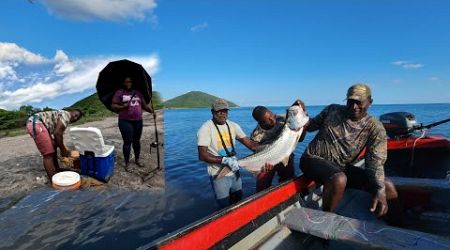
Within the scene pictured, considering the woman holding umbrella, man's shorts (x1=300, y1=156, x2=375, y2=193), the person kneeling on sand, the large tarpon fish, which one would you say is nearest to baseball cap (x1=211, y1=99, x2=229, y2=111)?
the large tarpon fish

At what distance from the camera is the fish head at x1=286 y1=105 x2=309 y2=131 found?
494cm

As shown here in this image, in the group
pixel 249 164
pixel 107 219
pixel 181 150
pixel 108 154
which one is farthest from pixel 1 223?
pixel 181 150

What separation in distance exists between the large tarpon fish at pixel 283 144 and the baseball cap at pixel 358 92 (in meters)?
0.73

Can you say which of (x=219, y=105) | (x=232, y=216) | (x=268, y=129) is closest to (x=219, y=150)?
(x=219, y=105)

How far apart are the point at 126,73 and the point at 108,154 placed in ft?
7.64

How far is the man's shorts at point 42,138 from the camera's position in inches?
293

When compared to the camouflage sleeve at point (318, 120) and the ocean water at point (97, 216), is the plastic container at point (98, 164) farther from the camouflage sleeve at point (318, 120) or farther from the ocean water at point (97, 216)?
the camouflage sleeve at point (318, 120)

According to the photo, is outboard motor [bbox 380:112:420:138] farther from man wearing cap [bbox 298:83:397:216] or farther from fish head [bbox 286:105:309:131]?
fish head [bbox 286:105:309:131]

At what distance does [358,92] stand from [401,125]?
5.03 meters

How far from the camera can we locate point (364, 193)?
6.09 m

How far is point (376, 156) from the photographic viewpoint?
4.84m

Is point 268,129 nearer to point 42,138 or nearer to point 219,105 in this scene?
point 219,105

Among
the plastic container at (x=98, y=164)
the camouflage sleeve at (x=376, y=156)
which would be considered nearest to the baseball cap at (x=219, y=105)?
the camouflage sleeve at (x=376, y=156)

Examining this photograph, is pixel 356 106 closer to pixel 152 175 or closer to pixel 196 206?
pixel 196 206
